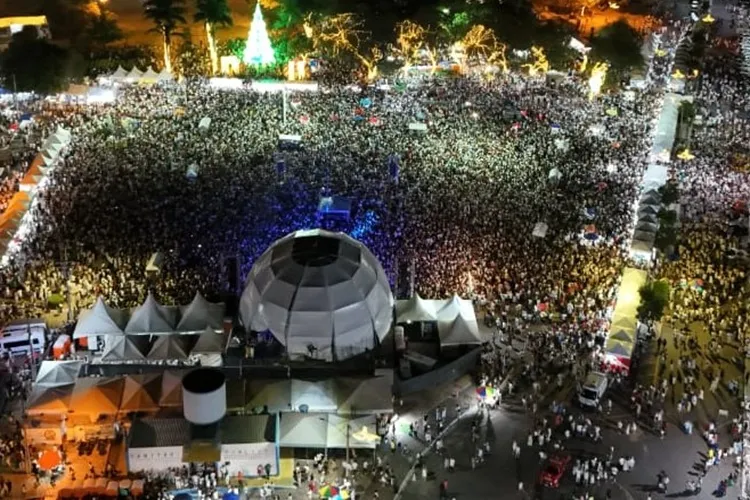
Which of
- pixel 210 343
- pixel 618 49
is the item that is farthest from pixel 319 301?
pixel 618 49

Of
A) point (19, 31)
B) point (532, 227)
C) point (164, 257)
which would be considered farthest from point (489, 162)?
point (19, 31)

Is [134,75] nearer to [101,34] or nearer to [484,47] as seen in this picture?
[101,34]

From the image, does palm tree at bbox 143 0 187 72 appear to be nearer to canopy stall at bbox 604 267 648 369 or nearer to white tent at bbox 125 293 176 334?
white tent at bbox 125 293 176 334

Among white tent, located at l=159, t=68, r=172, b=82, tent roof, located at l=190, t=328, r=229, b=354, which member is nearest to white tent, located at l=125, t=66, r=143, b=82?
white tent, located at l=159, t=68, r=172, b=82

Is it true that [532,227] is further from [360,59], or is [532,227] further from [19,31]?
[19,31]

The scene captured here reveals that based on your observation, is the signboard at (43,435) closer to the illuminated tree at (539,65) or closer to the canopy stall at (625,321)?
the canopy stall at (625,321)

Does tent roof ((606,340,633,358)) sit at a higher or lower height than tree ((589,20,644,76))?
lower
